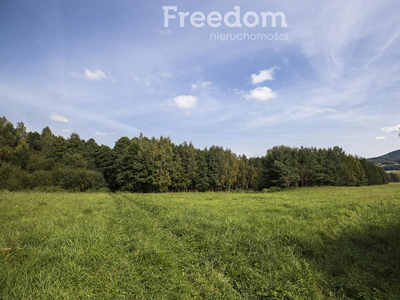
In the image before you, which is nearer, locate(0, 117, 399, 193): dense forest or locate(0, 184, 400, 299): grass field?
locate(0, 184, 400, 299): grass field

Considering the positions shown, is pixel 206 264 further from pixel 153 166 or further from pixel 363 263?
pixel 153 166

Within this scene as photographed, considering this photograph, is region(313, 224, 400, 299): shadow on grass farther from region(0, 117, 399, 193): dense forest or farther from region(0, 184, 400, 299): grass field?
region(0, 117, 399, 193): dense forest

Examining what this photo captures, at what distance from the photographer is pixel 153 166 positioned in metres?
42.8

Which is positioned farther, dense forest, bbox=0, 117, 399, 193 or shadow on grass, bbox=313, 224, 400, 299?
dense forest, bbox=0, 117, 399, 193

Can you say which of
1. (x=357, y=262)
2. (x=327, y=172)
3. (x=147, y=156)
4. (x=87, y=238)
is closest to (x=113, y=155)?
(x=147, y=156)

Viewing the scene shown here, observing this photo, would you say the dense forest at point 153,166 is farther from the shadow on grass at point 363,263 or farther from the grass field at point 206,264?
the shadow on grass at point 363,263

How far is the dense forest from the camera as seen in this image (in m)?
40.1

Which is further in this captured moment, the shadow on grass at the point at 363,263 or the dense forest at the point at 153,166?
the dense forest at the point at 153,166

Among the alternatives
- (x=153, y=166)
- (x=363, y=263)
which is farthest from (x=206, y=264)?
(x=153, y=166)

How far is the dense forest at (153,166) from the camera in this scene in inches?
1578

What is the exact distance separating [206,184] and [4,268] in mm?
46303

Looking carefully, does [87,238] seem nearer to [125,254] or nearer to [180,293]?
[125,254]

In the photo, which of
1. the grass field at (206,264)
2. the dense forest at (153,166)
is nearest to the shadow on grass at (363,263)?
the grass field at (206,264)

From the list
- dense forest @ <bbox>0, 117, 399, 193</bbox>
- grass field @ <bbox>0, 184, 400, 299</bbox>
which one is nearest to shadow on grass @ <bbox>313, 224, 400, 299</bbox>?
grass field @ <bbox>0, 184, 400, 299</bbox>
